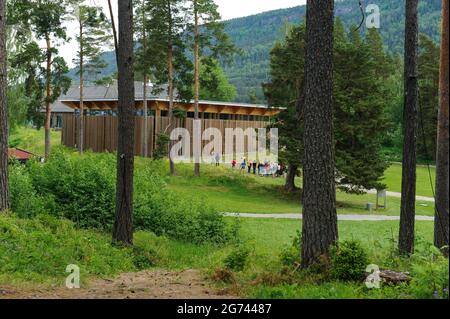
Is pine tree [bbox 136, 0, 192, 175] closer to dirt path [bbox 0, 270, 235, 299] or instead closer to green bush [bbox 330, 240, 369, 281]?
dirt path [bbox 0, 270, 235, 299]

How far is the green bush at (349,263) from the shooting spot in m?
7.52

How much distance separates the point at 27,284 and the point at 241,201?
23.6 meters

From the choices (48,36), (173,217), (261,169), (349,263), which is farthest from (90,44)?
(349,263)

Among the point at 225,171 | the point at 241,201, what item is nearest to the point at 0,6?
the point at 241,201

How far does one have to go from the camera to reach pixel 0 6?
11.3m

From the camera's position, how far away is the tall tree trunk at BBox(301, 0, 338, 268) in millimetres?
8016

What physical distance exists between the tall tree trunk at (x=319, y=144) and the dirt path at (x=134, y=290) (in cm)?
163

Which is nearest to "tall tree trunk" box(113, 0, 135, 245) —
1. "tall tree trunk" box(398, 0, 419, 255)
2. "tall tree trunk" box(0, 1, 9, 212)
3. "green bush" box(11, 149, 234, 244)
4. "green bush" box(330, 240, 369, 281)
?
"green bush" box(11, 149, 234, 244)

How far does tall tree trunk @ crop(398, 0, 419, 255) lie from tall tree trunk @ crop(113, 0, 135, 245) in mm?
5242

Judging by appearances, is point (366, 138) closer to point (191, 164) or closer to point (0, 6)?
point (191, 164)

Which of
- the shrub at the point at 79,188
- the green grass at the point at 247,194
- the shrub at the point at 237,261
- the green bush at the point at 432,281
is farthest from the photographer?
the green grass at the point at 247,194

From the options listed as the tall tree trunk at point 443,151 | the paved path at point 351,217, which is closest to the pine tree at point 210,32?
the paved path at point 351,217

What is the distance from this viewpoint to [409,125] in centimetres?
1088

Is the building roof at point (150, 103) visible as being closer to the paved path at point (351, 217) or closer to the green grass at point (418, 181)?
the green grass at point (418, 181)
